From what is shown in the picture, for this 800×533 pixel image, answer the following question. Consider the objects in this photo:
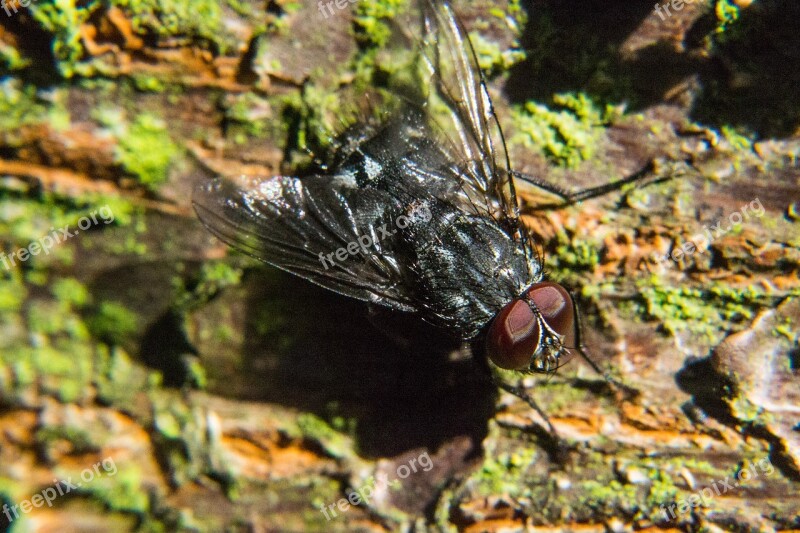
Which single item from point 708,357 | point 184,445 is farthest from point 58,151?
point 708,357

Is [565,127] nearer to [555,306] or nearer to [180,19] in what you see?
[555,306]

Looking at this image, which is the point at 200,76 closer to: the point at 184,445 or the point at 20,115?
the point at 20,115

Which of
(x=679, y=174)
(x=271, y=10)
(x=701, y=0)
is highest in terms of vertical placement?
(x=701, y=0)

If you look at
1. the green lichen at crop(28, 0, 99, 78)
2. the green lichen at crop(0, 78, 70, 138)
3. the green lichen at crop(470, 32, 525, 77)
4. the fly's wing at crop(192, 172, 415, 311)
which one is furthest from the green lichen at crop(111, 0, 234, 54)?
the green lichen at crop(470, 32, 525, 77)

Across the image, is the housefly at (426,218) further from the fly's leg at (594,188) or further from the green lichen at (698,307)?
the green lichen at (698,307)

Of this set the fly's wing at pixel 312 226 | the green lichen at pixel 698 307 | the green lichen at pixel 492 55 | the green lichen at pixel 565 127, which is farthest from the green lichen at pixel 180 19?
the green lichen at pixel 698 307

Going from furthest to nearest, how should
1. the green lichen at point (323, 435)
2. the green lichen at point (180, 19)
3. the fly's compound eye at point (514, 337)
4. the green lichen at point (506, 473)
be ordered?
the green lichen at point (323, 435)
the green lichen at point (506, 473)
the green lichen at point (180, 19)
the fly's compound eye at point (514, 337)
